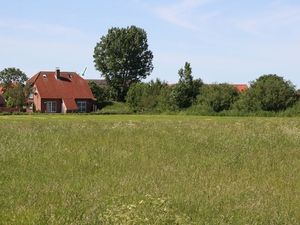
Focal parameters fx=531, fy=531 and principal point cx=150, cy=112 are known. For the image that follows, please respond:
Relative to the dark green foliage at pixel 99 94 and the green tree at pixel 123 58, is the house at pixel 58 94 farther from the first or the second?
the green tree at pixel 123 58

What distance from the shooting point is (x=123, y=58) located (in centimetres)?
10919

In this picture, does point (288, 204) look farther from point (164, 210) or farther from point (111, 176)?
point (111, 176)

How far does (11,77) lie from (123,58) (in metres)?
24.2

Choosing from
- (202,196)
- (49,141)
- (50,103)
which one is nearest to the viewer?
(202,196)

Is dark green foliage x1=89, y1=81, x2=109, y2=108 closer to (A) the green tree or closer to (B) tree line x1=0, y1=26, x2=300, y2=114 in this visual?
(B) tree line x1=0, y1=26, x2=300, y2=114

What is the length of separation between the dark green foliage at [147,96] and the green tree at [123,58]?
1704 cm

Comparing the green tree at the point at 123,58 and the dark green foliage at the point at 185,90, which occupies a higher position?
the green tree at the point at 123,58

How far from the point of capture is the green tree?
108 m

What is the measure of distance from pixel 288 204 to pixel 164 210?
2945 mm

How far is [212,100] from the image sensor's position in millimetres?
80688

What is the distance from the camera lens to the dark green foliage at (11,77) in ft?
311

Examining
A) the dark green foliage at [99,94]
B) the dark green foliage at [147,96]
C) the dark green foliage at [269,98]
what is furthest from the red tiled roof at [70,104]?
the dark green foliage at [269,98]

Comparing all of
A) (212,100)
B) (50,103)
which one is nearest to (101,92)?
(50,103)

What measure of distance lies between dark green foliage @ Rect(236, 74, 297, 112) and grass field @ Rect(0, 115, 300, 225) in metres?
58.0
